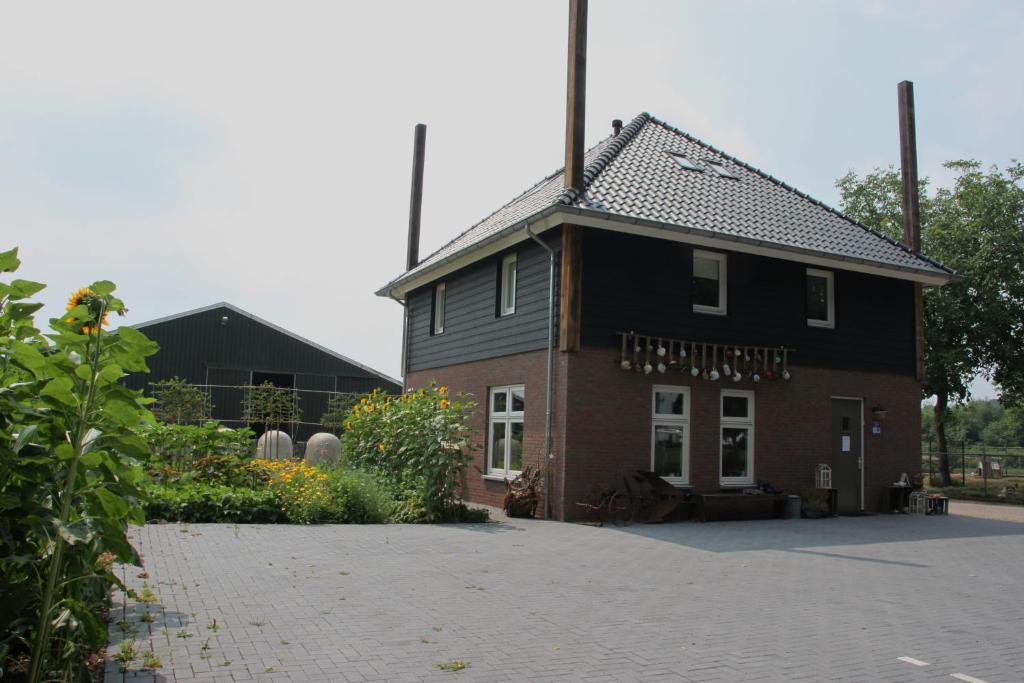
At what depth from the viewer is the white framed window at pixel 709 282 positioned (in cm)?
1542

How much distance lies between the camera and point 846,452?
16.8 metres

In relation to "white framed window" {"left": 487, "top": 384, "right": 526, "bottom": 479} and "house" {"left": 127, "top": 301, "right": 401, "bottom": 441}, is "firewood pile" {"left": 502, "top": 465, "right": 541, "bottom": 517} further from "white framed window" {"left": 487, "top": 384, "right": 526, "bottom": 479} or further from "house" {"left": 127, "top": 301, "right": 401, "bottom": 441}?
"house" {"left": 127, "top": 301, "right": 401, "bottom": 441}

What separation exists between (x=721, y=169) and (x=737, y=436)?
6.51 meters

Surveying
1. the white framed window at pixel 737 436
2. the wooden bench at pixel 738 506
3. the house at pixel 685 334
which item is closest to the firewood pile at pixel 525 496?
the house at pixel 685 334

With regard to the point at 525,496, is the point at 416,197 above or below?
above

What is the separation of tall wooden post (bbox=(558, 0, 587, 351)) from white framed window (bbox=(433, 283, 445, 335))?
20.1 feet

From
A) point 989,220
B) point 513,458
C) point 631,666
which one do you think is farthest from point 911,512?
point 989,220

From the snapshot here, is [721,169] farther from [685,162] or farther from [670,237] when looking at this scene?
[670,237]

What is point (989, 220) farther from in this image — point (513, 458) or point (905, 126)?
point (513, 458)

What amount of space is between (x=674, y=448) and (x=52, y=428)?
12195 millimetres

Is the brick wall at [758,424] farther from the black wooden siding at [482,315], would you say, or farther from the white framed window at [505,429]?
the white framed window at [505,429]

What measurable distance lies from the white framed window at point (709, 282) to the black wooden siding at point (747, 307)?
0.47 feet

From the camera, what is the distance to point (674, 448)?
14.9 meters

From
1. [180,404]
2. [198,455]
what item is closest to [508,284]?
[198,455]
